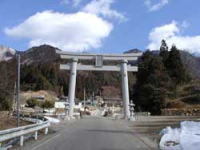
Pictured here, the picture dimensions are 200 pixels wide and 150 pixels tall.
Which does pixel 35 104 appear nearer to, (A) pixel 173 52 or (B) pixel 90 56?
(A) pixel 173 52

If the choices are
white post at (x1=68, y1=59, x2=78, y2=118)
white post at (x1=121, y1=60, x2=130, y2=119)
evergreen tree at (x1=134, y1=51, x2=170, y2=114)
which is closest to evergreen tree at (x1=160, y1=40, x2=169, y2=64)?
evergreen tree at (x1=134, y1=51, x2=170, y2=114)

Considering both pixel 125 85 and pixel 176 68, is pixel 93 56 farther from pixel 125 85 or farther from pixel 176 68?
pixel 176 68

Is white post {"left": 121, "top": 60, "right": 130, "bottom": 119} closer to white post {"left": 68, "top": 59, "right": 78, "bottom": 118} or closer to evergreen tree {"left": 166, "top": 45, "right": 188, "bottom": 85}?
white post {"left": 68, "top": 59, "right": 78, "bottom": 118}

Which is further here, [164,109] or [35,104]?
[35,104]

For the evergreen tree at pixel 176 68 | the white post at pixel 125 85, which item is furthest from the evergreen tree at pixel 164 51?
the white post at pixel 125 85

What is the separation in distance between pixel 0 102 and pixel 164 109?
34.9 m

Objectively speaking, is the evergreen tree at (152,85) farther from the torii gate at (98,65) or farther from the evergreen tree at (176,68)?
the torii gate at (98,65)

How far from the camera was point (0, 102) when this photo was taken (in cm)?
7912

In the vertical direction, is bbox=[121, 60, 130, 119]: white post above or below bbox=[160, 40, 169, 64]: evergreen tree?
below

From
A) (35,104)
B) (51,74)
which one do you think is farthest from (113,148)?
(51,74)

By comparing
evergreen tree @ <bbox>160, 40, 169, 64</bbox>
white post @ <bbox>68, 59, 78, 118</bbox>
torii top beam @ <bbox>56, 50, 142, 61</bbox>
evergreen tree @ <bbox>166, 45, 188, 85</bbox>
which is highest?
evergreen tree @ <bbox>160, 40, 169, 64</bbox>

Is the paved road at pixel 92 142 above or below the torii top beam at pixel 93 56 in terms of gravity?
below

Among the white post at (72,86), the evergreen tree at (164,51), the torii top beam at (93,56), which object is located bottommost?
the white post at (72,86)

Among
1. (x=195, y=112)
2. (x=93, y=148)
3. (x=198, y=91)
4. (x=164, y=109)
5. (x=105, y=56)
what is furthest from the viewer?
(x=198, y=91)
